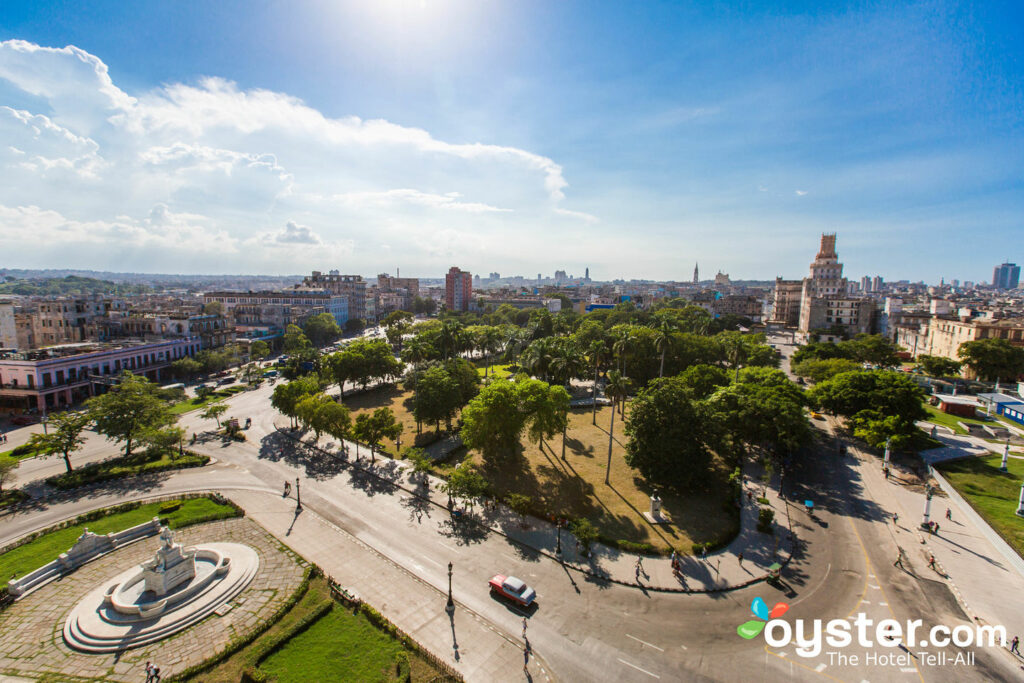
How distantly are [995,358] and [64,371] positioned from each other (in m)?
170

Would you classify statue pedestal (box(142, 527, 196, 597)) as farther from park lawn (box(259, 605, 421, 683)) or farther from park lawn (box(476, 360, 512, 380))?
park lawn (box(476, 360, 512, 380))

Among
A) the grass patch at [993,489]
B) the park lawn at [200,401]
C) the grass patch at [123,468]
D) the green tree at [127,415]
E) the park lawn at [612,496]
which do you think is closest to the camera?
the park lawn at [612,496]

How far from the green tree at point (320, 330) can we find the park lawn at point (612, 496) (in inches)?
3786

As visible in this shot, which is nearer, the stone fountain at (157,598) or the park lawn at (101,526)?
the stone fountain at (157,598)

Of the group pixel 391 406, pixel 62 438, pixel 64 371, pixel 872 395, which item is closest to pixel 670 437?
pixel 872 395

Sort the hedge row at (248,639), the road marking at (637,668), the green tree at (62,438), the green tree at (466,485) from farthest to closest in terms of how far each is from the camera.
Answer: the green tree at (62,438) < the green tree at (466,485) < the road marking at (637,668) < the hedge row at (248,639)

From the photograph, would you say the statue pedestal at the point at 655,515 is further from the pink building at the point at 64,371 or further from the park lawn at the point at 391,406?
the pink building at the point at 64,371

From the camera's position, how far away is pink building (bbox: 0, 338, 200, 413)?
214ft

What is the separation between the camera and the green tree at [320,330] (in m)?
128

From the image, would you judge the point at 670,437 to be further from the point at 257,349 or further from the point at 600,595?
the point at 257,349

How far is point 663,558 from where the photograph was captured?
106ft

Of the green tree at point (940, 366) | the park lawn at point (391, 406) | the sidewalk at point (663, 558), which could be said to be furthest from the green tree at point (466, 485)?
the green tree at point (940, 366)

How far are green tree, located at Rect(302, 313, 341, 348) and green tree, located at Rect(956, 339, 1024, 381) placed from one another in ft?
519

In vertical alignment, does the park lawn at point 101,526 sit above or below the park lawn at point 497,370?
below
